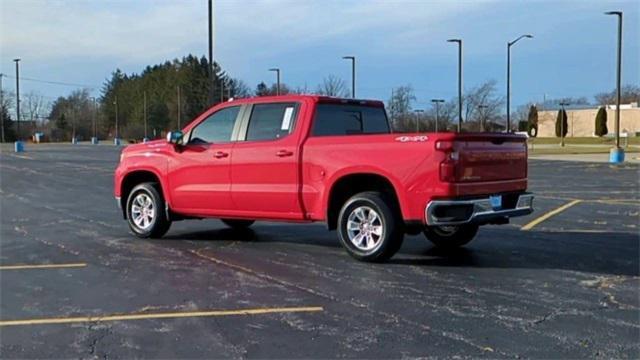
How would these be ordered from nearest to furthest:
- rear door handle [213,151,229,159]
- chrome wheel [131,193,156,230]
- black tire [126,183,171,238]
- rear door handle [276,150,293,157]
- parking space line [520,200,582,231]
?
rear door handle [276,150,293,157]
rear door handle [213,151,229,159]
black tire [126,183,171,238]
chrome wheel [131,193,156,230]
parking space line [520,200,582,231]

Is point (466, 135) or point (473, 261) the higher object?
point (466, 135)

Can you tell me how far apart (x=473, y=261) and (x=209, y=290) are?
3159 millimetres

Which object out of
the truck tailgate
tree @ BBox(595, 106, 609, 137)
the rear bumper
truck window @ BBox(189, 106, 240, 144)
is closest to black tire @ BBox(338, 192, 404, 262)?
the rear bumper

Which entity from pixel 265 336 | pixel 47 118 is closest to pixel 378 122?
pixel 265 336

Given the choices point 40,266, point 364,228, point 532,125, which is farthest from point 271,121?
point 532,125

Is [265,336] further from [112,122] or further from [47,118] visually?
[47,118]

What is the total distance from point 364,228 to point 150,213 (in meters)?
3.50

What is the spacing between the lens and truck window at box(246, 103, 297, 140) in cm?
836

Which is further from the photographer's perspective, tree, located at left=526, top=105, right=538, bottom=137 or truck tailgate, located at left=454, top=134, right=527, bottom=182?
tree, located at left=526, top=105, right=538, bottom=137

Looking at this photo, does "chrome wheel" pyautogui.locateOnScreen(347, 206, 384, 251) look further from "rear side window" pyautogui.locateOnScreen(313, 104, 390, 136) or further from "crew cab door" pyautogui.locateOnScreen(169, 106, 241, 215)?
"crew cab door" pyautogui.locateOnScreen(169, 106, 241, 215)

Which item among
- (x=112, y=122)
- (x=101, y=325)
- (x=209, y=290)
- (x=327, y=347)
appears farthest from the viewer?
(x=112, y=122)

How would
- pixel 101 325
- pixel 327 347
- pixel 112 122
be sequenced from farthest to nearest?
pixel 112 122 < pixel 101 325 < pixel 327 347

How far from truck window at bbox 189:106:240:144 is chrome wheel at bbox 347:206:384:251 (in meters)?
2.17

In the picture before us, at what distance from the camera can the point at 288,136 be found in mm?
8266
